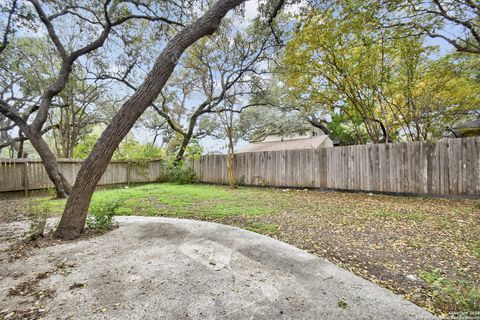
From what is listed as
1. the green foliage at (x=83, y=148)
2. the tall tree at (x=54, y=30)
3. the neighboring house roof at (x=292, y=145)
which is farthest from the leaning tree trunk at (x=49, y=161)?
Result: the neighboring house roof at (x=292, y=145)

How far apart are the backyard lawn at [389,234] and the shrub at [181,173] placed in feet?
16.6

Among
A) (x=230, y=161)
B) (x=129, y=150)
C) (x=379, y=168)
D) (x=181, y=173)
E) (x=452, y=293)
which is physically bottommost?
(x=452, y=293)

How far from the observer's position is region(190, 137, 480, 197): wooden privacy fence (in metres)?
5.03

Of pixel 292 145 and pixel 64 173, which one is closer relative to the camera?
pixel 64 173

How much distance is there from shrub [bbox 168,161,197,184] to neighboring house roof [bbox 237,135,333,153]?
5.57m

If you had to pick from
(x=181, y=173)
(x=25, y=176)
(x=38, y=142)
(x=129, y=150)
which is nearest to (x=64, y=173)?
(x=25, y=176)

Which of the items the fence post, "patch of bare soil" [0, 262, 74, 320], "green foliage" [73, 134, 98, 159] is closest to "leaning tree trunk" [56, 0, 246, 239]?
"patch of bare soil" [0, 262, 74, 320]

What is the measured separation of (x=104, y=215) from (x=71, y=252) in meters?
0.94

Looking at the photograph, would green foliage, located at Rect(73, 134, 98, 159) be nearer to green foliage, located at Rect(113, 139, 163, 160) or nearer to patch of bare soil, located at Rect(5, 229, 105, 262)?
green foliage, located at Rect(113, 139, 163, 160)

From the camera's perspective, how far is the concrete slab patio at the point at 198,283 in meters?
1.48

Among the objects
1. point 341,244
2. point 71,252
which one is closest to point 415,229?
point 341,244

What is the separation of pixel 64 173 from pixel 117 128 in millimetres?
7416

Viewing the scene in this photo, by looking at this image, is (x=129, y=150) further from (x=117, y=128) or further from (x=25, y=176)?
(x=117, y=128)

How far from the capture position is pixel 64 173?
8414 millimetres
